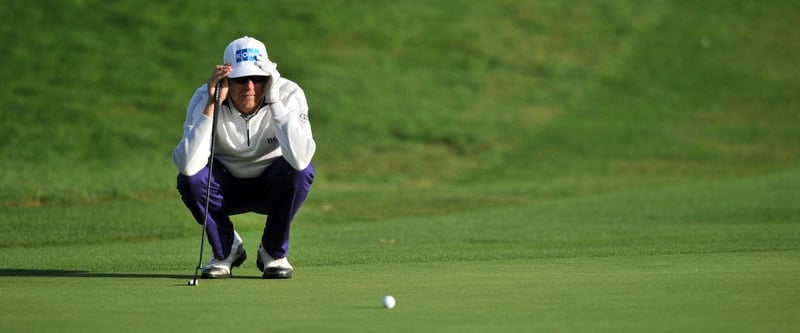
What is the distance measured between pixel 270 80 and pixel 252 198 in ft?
2.82

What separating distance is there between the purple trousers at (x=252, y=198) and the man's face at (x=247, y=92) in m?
0.40

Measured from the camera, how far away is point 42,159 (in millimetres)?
26375

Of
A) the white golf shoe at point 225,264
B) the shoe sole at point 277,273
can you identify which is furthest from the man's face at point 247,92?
the shoe sole at point 277,273

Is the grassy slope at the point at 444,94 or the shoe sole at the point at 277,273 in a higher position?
the grassy slope at the point at 444,94

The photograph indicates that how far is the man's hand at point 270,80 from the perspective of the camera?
826 cm

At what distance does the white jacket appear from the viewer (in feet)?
27.0

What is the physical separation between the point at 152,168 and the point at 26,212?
29.6 feet

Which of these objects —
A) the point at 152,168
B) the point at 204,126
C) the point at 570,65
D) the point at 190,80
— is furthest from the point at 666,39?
the point at 204,126

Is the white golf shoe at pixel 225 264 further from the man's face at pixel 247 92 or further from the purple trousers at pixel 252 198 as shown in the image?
the man's face at pixel 247 92

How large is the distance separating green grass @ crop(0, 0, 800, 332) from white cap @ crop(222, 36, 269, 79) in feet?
4.37

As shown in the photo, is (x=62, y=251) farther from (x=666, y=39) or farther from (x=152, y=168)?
(x=666, y=39)

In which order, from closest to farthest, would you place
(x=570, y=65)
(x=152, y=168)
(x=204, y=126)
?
(x=204, y=126) < (x=152, y=168) < (x=570, y=65)

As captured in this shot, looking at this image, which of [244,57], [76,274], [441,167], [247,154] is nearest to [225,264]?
[247,154]

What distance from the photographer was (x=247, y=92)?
8.42 meters
